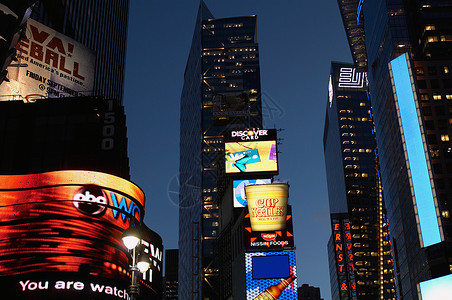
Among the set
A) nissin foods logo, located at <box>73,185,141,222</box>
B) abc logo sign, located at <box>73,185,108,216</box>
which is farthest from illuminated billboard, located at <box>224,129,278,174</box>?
abc logo sign, located at <box>73,185,108,216</box>

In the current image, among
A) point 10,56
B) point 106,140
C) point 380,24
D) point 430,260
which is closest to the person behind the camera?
point 10,56

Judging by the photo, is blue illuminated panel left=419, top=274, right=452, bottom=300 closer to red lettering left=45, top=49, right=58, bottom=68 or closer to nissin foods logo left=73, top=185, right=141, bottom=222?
red lettering left=45, top=49, right=58, bottom=68

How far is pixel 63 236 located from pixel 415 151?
9392 centimetres

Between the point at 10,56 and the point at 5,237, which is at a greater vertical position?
the point at 10,56

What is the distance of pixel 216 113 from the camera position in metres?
110

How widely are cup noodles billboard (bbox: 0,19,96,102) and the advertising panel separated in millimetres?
25535

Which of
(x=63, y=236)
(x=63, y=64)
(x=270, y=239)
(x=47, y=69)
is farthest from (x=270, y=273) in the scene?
(x=63, y=236)

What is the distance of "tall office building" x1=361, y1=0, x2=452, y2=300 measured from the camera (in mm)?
99812

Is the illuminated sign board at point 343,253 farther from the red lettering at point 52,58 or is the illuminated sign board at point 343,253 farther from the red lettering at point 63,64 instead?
the red lettering at point 52,58

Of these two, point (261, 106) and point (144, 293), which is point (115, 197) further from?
point (261, 106)

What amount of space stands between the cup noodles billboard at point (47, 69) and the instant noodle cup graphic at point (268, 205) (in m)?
Answer: 23.2

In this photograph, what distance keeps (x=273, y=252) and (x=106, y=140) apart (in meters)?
29.5

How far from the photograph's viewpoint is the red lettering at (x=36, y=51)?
4369cm

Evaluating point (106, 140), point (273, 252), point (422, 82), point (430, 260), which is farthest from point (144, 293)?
point (422, 82)
